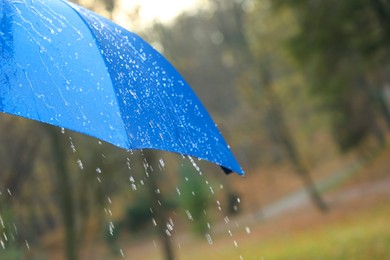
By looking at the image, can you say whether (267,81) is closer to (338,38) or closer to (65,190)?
(338,38)

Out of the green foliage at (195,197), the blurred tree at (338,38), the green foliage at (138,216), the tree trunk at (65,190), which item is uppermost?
the green foliage at (138,216)

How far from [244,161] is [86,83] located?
25.3 m

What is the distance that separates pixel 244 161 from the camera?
1074 inches

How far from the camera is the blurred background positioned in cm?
868

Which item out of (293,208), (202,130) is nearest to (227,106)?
(293,208)

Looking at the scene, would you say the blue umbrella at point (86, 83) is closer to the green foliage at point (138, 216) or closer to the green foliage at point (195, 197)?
the green foliage at point (195, 197)

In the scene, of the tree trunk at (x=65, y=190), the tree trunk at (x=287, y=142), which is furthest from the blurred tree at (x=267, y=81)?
the tree trunk at (x=65, y=190)

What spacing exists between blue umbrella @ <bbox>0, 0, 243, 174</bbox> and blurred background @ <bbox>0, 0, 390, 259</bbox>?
922mm

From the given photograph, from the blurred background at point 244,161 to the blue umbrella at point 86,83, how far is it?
92 cm

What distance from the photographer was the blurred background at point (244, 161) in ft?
28.5

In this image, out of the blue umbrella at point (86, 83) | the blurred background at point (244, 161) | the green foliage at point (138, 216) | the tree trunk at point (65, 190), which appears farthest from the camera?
the green foliage at point (138, 216)

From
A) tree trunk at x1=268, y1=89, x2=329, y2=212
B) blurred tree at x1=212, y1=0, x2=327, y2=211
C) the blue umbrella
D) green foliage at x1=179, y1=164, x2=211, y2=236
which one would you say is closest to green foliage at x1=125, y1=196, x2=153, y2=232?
green foliage at x1=179, y1=164, x2=211, y2=236

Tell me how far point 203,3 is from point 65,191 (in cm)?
1994

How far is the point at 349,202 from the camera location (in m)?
20.6
